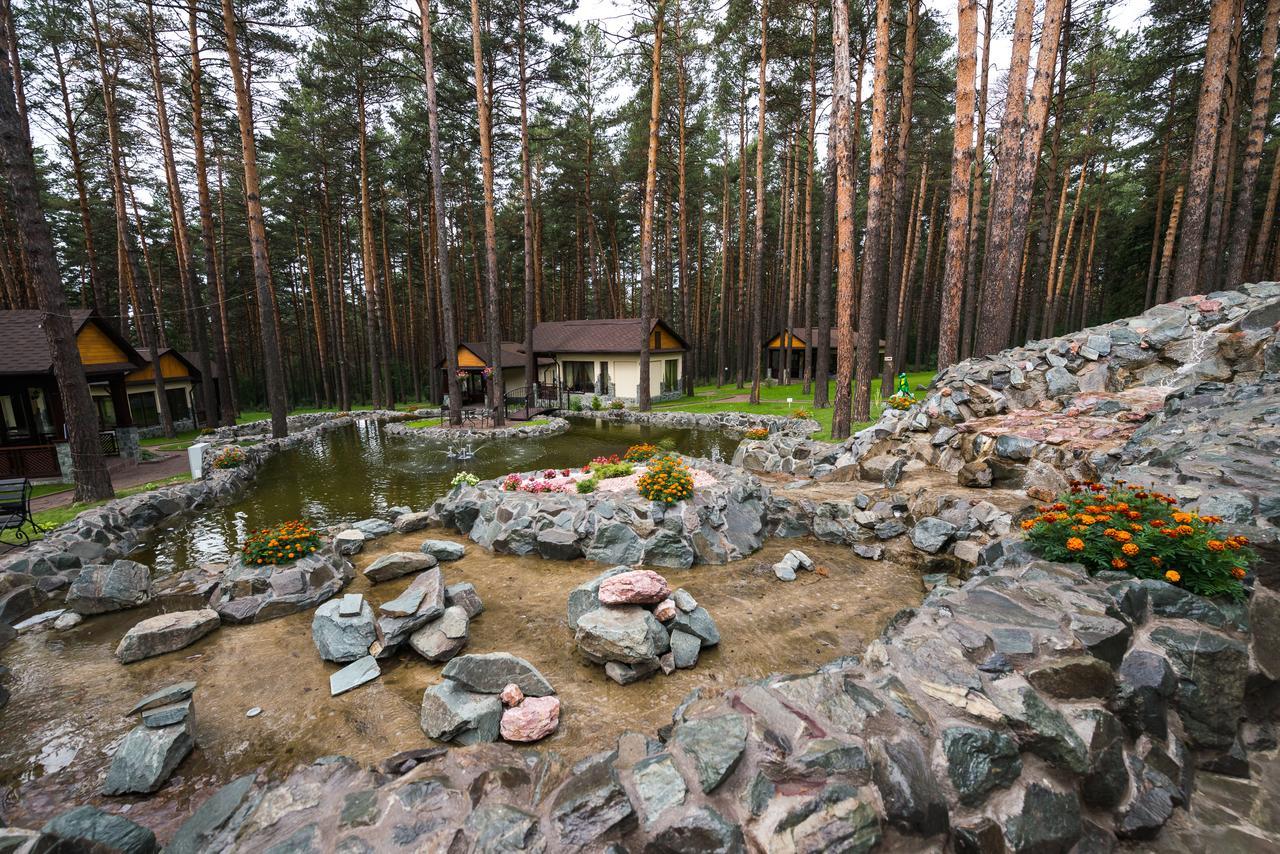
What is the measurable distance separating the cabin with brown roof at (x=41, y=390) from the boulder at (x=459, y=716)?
14774 mm

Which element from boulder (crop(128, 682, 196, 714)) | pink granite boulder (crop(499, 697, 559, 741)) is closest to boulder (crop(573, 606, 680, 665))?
pink granite boulder (crop(499, 697, 559, 741))

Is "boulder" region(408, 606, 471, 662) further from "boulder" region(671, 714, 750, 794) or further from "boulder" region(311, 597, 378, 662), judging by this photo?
"boulder" region(671, 714, 750, 794)

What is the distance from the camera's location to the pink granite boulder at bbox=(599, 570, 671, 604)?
520 centimetres

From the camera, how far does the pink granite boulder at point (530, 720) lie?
395 centimetres

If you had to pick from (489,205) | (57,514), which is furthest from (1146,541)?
(489,205)

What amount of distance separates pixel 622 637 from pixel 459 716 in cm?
158

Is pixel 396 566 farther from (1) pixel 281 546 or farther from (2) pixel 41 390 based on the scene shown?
(2) pixel 41 390

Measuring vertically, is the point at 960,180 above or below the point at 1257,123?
below

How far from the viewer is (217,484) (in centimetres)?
1281

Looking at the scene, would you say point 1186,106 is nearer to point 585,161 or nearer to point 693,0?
point 693,0

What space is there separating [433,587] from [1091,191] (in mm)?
35242

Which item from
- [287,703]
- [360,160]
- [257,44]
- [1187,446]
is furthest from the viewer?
[360,160]

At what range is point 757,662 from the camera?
507 cm

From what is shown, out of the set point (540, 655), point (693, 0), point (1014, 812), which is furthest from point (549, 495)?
point (693, 0)
